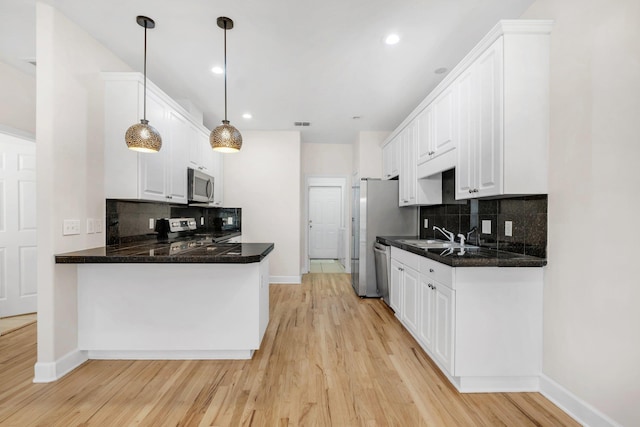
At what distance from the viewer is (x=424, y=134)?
309cm

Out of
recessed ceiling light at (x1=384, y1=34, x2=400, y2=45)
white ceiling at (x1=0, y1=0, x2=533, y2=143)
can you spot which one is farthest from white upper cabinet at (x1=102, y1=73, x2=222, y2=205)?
recessed ceiling light at (x1=384, y1=34, x2=400, y2=45)

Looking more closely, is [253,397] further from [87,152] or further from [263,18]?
[263,18]

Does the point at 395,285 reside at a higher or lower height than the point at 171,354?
higher

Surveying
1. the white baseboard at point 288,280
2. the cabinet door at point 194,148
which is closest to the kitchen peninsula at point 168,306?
the cabinet door at point 194,148

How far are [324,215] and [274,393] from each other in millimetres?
6240

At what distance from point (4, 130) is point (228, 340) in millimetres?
2970

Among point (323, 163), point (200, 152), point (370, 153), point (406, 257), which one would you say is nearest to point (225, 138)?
point (200, 152)

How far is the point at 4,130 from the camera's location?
2719 millimetres

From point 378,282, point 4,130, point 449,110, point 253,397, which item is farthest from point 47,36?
point 378,282

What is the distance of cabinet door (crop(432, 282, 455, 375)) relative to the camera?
76.0 inches

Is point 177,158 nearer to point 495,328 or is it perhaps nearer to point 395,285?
point 395,285

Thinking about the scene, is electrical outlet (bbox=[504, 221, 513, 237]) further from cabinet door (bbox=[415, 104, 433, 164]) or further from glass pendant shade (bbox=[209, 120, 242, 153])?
glass pendant shade (bbox=[209, 120, 242, 153])

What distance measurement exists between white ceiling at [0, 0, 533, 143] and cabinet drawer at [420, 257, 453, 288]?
1.86 m

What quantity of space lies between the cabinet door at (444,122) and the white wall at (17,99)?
4.19 meters
